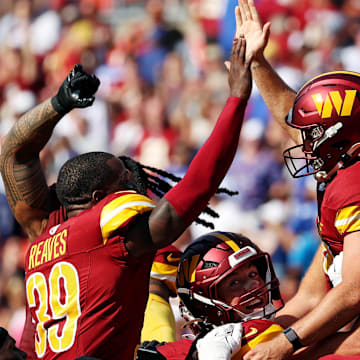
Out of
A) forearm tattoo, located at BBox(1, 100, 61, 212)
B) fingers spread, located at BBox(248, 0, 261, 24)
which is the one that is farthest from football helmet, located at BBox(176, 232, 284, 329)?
fingers spread, located at BBox(248, 0, 261, 24)

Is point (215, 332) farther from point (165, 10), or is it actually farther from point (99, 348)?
point (165, 10)

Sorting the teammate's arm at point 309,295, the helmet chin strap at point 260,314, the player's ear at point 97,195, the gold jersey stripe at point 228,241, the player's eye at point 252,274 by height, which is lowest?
the teammate's arm at point 309,295

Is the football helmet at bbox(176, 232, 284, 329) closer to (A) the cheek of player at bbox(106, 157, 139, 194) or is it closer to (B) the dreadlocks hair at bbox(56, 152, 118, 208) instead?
(A) the cheek of player at bbox(106, 157, 139, 194)

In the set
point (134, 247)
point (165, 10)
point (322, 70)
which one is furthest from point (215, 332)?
point (165, 10)

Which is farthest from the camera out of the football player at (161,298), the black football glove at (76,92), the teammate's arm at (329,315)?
the football player at (161,298)

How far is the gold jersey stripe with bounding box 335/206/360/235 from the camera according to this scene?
8.70 ft

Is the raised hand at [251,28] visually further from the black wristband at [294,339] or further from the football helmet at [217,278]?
the black wristband at [294,339]

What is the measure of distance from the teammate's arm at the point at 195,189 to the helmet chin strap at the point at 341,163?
48cm

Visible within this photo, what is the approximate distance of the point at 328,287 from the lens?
328 centimetres

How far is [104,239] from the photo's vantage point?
2.79 m

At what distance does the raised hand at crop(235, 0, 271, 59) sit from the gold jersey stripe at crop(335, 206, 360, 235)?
813 mm

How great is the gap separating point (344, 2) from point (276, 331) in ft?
16.4

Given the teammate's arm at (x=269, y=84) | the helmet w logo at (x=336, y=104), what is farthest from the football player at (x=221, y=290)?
the teammate's arm at (x=269, y=84)

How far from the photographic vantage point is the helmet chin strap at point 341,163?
2.94 m
